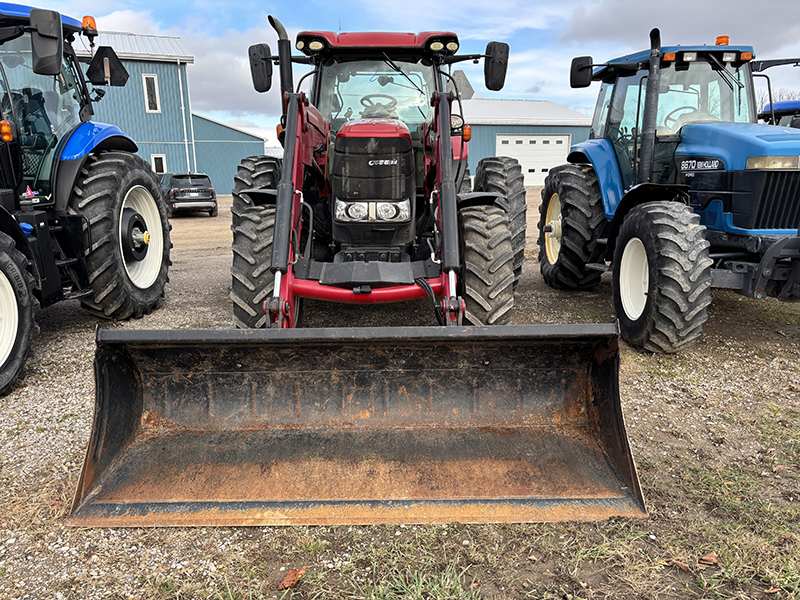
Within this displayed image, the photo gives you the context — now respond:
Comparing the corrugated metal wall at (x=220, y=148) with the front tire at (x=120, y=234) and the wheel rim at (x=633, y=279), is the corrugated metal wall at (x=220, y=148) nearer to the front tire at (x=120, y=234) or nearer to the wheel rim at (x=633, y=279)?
the front tire at (x=120, y=234)

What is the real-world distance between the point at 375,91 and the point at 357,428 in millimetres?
3185

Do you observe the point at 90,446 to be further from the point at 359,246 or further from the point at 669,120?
the point at 669,120

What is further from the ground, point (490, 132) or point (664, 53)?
point (664, 53)

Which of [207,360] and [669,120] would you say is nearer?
[207,360]

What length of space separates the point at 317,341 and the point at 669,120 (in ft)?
13.4

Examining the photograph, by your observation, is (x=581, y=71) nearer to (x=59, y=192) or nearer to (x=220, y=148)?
(x=59, y=192)

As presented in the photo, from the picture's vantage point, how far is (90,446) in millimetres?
2453

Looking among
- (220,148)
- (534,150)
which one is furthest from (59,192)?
(534,150)

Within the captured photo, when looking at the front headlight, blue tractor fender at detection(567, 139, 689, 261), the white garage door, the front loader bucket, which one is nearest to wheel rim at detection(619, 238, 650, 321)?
blue tractor fender at detection(567, 139, 689, 261)

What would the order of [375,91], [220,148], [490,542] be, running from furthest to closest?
[220,148], [375,91], [490,542]

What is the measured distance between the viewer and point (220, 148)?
79.3ft

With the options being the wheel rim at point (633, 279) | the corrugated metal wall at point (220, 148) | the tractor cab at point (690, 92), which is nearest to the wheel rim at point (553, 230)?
the tractor cab at point (690, 92)

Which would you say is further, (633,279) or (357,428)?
(633,279)

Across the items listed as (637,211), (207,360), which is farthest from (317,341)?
(637,211)
